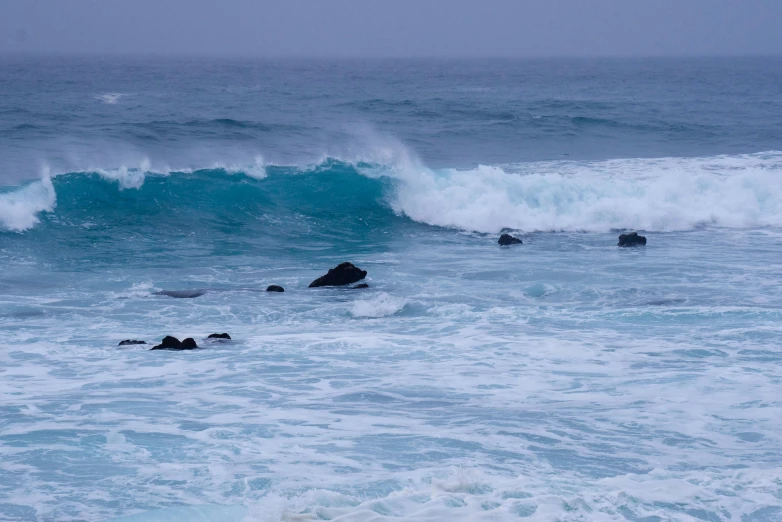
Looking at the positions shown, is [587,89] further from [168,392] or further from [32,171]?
[168,392]

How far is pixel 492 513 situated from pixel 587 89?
57822mm

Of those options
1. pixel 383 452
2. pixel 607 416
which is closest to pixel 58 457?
pixel 383 452

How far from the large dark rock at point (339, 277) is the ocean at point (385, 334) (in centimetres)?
29

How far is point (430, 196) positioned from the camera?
21.3 m

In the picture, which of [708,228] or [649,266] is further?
[708,228]

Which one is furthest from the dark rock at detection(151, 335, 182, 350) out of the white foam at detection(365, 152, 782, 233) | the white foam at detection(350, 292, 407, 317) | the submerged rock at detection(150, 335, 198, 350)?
the white foam at detection(365, 152, 782, 233)

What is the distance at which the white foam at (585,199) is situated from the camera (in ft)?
65.6

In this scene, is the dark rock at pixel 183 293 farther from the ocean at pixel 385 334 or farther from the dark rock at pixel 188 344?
the dark rock at pixel 188 344

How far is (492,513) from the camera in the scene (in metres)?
5.73

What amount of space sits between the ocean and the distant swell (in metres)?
0.08

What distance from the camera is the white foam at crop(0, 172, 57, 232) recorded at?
18.1m

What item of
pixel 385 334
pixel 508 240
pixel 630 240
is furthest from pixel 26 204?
pixel 630 240

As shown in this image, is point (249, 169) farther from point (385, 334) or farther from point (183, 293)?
point (385, 334)

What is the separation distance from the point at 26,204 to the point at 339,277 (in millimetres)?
9255
